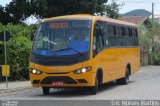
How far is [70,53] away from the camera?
795 inches

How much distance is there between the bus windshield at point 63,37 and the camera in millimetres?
20422

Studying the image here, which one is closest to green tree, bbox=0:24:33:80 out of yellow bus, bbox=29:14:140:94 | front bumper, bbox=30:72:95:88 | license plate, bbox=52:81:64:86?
yellow bus, bbox=29:14:140:94

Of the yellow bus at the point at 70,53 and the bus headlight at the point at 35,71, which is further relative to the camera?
the bus headlight at the point at 35,71

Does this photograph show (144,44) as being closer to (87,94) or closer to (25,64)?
(25,64)

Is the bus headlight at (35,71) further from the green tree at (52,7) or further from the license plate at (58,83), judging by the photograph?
the green tree at (52,7)

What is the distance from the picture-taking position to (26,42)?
3189 centimetres

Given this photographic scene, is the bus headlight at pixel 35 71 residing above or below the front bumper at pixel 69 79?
above

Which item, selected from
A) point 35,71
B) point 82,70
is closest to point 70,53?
point 82,70

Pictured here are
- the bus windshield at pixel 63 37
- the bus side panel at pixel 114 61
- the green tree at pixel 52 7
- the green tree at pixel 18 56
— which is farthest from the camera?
the green tree at pixel 52 7

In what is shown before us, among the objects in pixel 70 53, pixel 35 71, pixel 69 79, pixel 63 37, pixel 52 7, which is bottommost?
pixel 69 79

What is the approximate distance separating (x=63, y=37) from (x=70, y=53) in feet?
3.15

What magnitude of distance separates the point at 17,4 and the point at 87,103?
23.0 meters

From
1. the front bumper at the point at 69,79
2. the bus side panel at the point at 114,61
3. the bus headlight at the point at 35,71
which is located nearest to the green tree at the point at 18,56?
the bus side panel at the point at 114,61

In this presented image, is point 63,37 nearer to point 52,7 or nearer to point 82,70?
point 82,70
